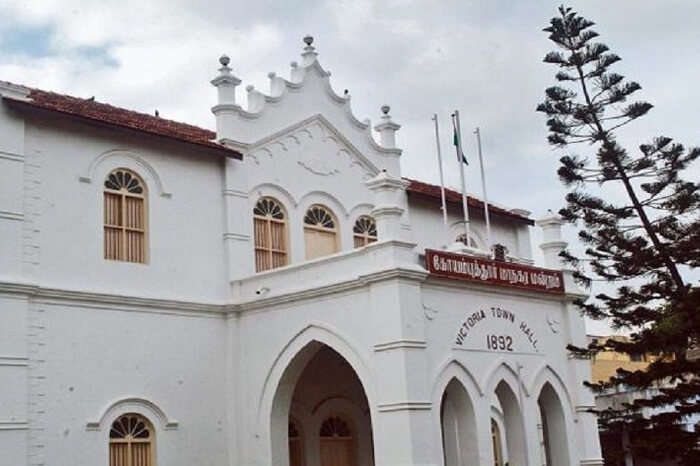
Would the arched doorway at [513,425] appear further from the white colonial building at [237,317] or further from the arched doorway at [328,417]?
the arched doorway at [328,417]

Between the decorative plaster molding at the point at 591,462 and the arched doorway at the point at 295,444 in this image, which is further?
the arched doorway at the point at 295,444

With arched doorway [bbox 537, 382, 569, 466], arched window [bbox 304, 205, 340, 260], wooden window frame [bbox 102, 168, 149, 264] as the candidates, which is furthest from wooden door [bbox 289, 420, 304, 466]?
arched doorway [bbox 537, 382, 569, 466]

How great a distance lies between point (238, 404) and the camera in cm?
1642

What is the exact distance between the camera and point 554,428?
55.0 ft

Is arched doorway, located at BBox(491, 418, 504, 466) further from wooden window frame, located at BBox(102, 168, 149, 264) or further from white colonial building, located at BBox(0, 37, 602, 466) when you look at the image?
wooden window frame, located at BBox(102, 168, 149, 264)

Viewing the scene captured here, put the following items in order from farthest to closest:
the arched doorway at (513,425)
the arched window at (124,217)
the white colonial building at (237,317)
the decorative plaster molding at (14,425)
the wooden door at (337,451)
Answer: the wooden door at (337,451), the arched window at (124,217), the arched doorway at (513,425), the white colonial building at (237,317), the decorative plaster molding at (14,425)

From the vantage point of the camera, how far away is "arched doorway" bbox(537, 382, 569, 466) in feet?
54.3

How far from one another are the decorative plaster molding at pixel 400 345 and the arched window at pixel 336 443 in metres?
3.99

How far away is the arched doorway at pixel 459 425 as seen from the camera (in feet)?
48.9

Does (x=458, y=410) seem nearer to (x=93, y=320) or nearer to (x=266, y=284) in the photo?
(x=266, y=284)

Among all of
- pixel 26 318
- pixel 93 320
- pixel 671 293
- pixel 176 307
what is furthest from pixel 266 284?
pixel 671 293

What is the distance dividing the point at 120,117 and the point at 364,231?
5.42 metres

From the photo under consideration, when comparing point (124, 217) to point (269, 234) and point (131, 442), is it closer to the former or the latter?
point (269, 234)

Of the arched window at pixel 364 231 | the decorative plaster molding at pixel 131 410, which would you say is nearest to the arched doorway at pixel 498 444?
the arched window at pixel 364 231
